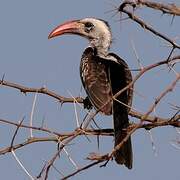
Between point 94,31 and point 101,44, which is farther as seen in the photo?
point 94,31

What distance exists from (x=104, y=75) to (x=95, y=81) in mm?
91

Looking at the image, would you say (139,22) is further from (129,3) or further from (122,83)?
(122,83)

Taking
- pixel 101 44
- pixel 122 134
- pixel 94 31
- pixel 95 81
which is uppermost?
pixel 94 31

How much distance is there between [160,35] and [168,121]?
45cm

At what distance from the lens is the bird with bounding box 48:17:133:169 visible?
415 centimetres

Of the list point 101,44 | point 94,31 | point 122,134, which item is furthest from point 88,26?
point 122,134

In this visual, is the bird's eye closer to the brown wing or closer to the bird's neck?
the bird's neck

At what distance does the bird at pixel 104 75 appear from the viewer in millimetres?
4148

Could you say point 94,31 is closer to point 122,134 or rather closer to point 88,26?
point 88,26

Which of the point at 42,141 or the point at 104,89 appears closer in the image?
the point at 42,141

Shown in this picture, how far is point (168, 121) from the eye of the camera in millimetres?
3105

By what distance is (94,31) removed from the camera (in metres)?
6.46

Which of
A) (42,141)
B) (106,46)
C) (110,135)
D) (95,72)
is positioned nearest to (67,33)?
(106,46)

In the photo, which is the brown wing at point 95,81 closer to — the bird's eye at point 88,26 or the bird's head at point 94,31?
the bird's head at point 94,31
